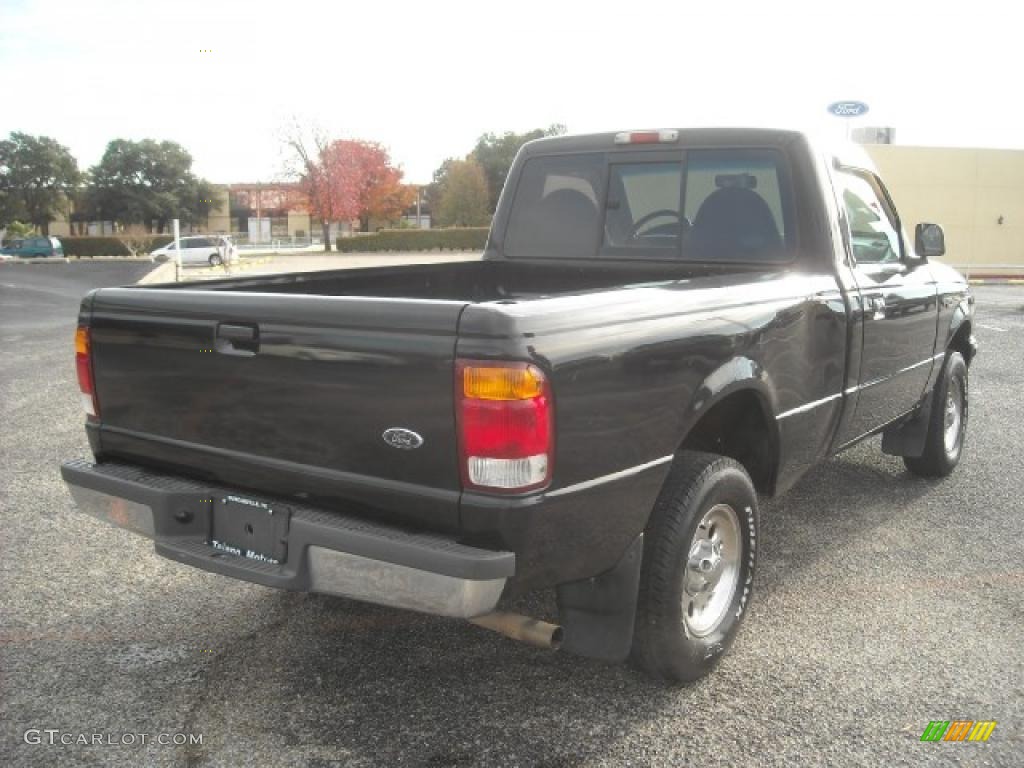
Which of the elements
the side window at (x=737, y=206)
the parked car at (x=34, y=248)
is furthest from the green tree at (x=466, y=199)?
the side window at (x=737, y=206)

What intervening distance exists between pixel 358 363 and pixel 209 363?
2.04 ft

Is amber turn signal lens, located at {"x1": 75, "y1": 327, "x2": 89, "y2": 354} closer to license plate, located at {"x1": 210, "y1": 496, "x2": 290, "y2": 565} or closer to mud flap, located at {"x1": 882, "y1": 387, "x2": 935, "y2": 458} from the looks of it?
license plate, located at {"x1": 210, "y1": 496, "x2": 290, "y2": 565}

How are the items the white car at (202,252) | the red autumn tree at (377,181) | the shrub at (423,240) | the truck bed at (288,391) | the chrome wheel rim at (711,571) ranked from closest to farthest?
1. the truck bed at (288,391)
2. the chrome wheel rim at (711,571)
3. the white car at (202,252)
4. the shrub at (423,240)
5. the red autumn tree at (377,181)

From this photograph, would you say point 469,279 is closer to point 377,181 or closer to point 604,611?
point 604,611

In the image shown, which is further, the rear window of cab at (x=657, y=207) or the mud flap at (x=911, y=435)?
the mud flap at (x=911, y=435)

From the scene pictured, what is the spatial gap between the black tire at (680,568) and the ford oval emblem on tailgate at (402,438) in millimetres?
912

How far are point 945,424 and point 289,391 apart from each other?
4.52 meters

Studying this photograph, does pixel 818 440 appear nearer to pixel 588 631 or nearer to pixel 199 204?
pixel 588 631

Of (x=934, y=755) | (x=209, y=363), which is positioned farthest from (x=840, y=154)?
(x=209, y=363)

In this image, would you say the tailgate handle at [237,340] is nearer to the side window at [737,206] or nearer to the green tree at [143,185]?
the side window at [737,206]

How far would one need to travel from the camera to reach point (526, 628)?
284 centimetres

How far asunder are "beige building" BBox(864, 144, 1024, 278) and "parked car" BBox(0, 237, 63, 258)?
153 feet

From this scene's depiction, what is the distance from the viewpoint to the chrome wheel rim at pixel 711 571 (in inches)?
127

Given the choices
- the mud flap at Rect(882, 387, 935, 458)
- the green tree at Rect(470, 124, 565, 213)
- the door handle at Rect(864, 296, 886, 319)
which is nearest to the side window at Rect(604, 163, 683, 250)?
the door handle at Rect(864, 296, 886, 319)
